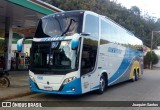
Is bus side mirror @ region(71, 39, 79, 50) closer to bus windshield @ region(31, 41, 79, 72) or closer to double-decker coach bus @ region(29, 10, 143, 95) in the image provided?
double-decker coach bus @ region(29, 10, 143, 95)

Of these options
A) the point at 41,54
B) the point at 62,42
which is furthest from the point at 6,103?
the point at 62,42

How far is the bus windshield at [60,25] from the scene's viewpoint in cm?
1122

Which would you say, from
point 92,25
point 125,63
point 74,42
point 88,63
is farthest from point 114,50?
point 74,42

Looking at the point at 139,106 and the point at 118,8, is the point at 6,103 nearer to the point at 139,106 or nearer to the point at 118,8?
the point at 139,106

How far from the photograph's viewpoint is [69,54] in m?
10.8

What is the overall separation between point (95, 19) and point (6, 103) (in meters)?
5.24

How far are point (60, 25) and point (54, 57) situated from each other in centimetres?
141

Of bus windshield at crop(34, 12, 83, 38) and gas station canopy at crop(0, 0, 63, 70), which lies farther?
gas station canopy at crop(0, 0, 63, 70)

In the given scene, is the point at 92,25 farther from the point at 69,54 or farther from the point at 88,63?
the point at 69,54

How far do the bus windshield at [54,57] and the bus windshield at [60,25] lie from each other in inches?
19.4

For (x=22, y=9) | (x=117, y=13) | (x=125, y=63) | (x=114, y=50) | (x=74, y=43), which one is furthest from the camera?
(x=117, y=13)

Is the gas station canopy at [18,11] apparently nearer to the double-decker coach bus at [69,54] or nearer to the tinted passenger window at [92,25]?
the double-decker coach bus at [69,54]

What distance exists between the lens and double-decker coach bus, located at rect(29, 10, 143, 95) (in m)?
10.7

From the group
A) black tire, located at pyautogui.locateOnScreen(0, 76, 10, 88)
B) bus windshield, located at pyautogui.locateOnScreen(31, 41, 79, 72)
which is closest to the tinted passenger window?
bus windshield, located at pyautogui.locateOnScreen(31, 41, 79, 72)
